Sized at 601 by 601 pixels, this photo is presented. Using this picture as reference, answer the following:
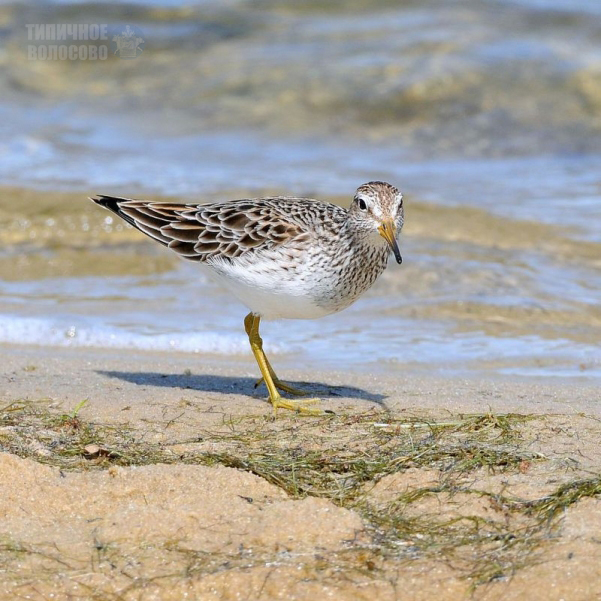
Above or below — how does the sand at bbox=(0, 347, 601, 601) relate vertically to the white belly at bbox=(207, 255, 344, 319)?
below

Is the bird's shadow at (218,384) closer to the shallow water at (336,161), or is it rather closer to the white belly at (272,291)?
the white belly at (272,291)

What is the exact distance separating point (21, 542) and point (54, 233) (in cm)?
803

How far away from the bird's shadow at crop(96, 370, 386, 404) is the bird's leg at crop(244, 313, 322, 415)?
0.24 metres

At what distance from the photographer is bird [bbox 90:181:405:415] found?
20.2ft

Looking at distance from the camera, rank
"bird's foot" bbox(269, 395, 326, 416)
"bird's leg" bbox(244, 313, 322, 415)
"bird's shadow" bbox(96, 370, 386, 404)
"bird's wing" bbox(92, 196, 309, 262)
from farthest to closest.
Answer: "bird's shadow" bbox(96, 370, 386, 404), "bird's wing" bbox(92, 196, 309, 262), "bird's leg" bbox(244, 313, 322, 415), "bird's foot" bbox(269, 395, 326, 416)

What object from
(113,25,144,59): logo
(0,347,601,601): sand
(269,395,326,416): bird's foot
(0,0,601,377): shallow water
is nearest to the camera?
(0,347,601,601): sand

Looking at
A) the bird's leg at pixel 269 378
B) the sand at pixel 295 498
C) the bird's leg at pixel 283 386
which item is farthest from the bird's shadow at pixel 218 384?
the sand at pixel 295 498

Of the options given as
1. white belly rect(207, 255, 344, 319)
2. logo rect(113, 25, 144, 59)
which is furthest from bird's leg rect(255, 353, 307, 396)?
logo rect(113, 25, 144, 59)

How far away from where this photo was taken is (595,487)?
4.50 metres

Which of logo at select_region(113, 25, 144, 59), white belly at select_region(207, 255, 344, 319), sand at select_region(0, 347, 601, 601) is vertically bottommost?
sand at select_region(0, 347, 601, 601)

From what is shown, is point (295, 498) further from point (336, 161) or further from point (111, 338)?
point (336, 161)

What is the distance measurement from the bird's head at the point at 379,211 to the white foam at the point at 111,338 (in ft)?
7.40

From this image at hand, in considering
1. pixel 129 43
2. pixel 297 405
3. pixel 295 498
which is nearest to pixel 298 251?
pixel 297 405

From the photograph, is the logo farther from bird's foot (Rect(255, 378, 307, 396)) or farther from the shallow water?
bird's foot (Rect(255, 378, 307, 396))
